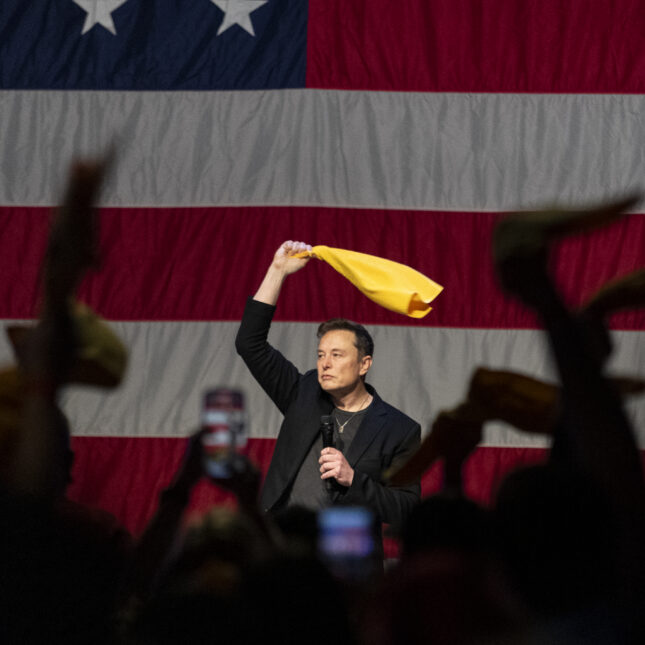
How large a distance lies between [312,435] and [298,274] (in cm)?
101

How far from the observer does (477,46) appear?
12.4 feet

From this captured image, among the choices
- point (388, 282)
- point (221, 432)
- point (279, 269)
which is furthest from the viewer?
point (279, 269)

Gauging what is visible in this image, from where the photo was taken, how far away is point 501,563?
0.79 metres

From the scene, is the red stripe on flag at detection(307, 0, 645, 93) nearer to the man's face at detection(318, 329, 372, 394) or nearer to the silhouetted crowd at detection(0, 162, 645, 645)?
the man's face at detection(318, 329, 372, 394)

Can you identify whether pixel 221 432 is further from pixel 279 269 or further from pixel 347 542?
pixel 279 269

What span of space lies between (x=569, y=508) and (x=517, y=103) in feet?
10.4

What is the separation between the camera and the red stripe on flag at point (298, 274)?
3.65 m

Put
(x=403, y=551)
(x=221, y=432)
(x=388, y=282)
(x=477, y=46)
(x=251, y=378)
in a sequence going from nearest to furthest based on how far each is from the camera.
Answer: (x=403, y=551) < (x=221, y=432) < (x=388, y=282) < (x=251, y=378) < (x=477, y=46)

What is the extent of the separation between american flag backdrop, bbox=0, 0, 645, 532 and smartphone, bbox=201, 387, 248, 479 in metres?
2.52

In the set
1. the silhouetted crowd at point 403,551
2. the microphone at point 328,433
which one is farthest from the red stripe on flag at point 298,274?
the silhouetted crowd at point 403,551

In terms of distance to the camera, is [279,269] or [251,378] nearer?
[279,269]

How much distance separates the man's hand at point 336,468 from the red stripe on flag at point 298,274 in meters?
1.09

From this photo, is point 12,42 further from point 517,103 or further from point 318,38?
point 517,103

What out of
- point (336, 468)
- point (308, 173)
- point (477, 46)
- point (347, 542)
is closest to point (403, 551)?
point (347, 542)
